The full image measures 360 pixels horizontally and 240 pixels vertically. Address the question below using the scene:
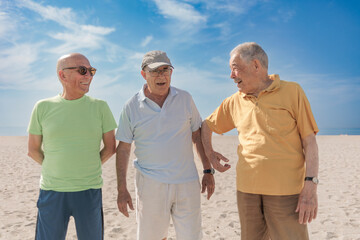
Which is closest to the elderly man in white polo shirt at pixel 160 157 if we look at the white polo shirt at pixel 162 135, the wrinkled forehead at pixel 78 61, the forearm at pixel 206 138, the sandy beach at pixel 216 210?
the white polo shirt at pixel 162 135

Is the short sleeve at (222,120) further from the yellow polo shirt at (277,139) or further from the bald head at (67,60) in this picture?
the bald head at (67,60)

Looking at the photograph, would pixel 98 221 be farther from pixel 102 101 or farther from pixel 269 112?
pixel 269 112

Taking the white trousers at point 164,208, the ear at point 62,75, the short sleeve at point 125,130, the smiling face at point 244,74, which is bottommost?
the white trousers at point 164,208

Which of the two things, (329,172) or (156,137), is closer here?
(156,137)

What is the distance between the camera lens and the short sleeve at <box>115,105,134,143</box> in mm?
2801

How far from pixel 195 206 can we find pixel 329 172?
34.4 feet

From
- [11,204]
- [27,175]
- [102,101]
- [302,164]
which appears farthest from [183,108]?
[27,175]

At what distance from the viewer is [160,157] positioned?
2.70 m

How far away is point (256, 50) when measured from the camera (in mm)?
2424

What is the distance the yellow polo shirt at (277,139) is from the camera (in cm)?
235

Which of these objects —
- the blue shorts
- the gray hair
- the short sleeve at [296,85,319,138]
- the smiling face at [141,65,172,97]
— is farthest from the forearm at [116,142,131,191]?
the short sleeve at [296,85,319,138]

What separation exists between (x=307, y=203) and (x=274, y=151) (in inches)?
18.0

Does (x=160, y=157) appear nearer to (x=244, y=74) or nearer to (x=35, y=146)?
(x=244, y=74)

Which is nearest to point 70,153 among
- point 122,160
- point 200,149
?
point 122,160
